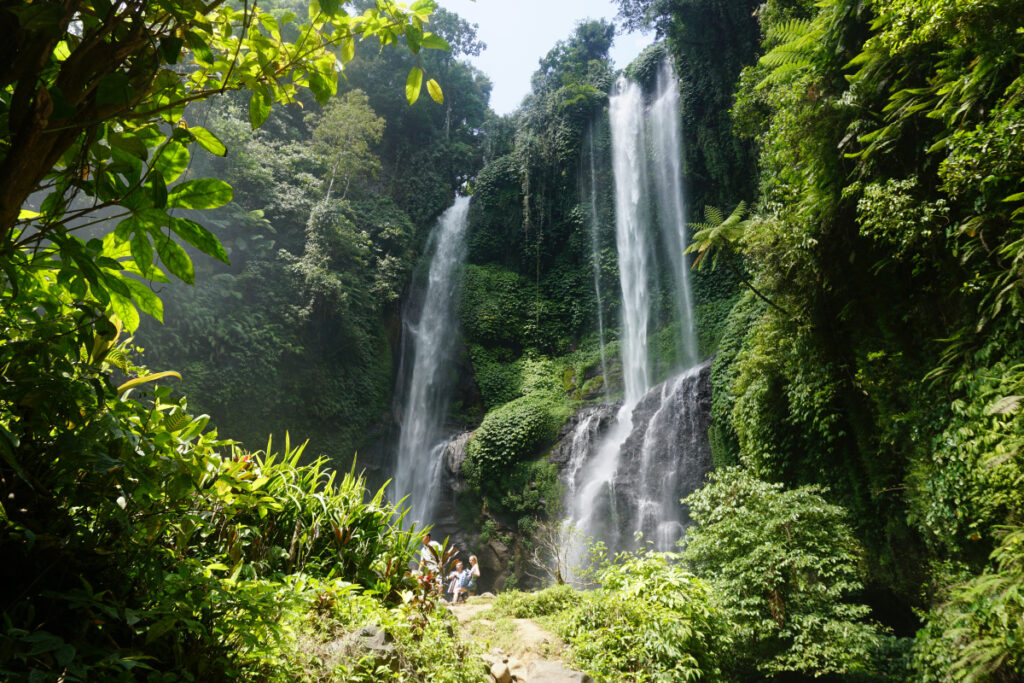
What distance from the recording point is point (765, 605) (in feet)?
15.8

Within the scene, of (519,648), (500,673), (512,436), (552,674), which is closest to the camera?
(500,673)

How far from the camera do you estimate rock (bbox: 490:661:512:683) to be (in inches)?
138

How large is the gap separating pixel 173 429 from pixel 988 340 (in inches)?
213

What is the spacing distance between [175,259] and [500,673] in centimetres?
350

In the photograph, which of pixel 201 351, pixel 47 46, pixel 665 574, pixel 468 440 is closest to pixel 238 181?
pixel 201 351

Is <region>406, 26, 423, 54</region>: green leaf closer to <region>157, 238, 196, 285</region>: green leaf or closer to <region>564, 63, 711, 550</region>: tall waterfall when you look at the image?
<region>157, 238, 196, 285</region>: green leaf

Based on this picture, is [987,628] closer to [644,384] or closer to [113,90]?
[113,90]

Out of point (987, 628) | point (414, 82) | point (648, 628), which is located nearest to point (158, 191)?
point (414, 82)

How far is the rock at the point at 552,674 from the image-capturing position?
11.9 ft

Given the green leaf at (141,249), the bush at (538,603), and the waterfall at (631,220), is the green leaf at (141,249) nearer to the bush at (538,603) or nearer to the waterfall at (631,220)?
the bush at (538,603)

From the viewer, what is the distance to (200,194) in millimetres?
1088

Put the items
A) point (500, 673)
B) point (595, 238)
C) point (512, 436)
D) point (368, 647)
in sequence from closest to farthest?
point (368, 647) → point (500, 673) → point (512, 436) → point (595, 238)

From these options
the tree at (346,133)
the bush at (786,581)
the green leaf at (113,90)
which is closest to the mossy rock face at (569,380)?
the tree at (346,133)

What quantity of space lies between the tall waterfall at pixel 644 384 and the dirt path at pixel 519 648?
18.1ft
